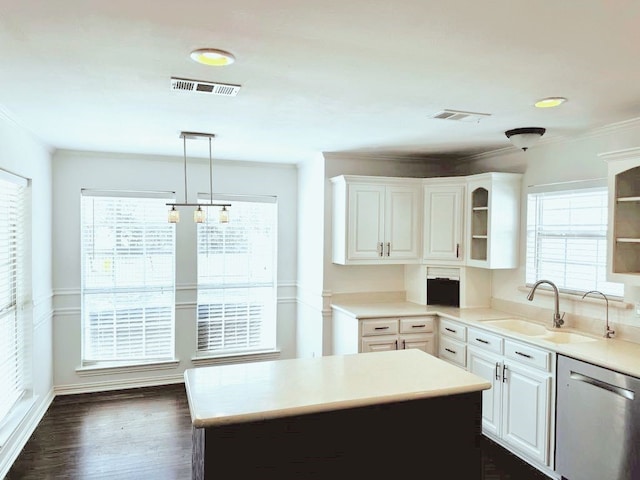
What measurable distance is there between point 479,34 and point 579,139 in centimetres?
227

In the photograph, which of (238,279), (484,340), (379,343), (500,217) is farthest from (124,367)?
(500,217)

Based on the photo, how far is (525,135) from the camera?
3.39m

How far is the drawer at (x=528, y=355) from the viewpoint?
10.0ft

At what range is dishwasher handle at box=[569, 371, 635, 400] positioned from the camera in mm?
2520

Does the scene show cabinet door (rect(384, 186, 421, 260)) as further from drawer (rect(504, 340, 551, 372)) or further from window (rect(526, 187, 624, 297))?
drawer (rect(504, 340, 551, 372))

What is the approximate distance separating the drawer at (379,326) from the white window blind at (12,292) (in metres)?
2.75

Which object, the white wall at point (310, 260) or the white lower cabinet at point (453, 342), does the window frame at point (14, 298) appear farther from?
the white lower cabinet at point (453, 342)

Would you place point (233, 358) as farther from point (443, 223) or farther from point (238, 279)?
point (443, 223)

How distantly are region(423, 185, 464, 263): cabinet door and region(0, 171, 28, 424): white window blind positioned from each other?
354 cm

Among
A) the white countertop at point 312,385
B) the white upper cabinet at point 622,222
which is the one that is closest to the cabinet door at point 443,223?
the white upper cabinet at point 622,222

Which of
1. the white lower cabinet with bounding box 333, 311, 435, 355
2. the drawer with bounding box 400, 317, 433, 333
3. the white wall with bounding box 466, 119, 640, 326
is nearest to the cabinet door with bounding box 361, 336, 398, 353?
the white lower cabinet with bounding box 333, 311, 435, 355

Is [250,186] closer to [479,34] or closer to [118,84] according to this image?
[118,84]

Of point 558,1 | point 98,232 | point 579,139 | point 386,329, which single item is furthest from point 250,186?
point 558,1

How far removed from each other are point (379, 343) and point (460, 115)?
81.4 inches
